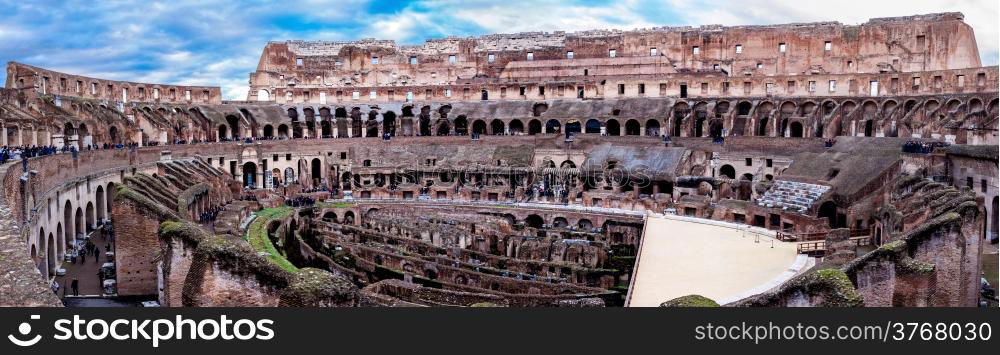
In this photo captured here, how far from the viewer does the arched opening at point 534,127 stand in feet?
171

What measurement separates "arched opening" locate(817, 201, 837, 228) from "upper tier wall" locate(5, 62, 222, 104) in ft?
122

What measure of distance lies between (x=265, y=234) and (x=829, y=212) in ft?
77.7

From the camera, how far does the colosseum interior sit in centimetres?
1778

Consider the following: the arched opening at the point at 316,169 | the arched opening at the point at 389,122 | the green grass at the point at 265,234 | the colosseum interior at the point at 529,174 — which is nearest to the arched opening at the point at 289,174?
the colosseum interior at the point at 529,174

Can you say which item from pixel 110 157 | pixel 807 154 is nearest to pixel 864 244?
pixel 807 154

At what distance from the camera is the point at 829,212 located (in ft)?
108

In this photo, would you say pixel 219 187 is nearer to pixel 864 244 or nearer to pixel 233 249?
pixel 233 249

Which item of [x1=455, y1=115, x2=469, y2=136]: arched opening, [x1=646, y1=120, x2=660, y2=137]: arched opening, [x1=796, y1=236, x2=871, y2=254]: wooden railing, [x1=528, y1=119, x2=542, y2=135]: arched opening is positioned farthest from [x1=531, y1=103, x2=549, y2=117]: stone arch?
[x1=796, y1=236, x2=871, y2=254]: wooden railing

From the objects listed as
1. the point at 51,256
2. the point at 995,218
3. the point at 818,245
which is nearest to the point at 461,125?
the point at 818,245

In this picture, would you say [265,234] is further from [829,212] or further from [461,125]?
[461,125]

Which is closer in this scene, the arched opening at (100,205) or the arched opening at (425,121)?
the arched opening at (100,205)

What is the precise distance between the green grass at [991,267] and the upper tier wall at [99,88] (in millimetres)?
40256

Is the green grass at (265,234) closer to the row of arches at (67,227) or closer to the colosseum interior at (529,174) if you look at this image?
the colosseum interior at (529,174)

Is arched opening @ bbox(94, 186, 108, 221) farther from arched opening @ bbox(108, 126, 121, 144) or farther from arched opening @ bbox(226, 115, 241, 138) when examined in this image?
arched opening @ bbox(226, 115, 241, 138)
